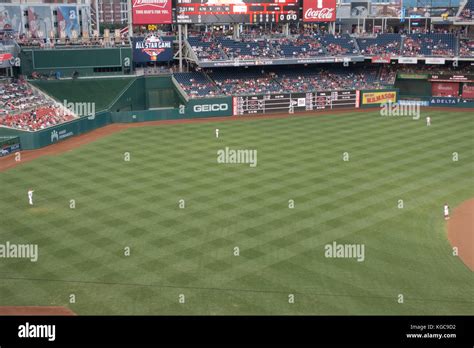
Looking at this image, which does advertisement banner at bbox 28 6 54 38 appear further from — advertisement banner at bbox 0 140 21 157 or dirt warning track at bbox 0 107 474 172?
advertisement banner at bbox 0 140 21 157

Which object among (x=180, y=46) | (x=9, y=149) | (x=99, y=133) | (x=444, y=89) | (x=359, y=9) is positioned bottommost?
(x=9, y=149)

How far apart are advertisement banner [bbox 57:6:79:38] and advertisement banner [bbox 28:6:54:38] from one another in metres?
1.36

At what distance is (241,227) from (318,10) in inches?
1610

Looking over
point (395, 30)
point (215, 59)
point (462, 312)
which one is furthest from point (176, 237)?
point (395, 30)

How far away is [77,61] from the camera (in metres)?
53.7

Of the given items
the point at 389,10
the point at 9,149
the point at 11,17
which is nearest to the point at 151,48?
the point at 9,149

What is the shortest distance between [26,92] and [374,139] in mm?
31324

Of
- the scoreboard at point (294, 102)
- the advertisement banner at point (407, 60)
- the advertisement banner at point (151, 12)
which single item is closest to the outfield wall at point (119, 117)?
the scoreboard at point (294, 102)

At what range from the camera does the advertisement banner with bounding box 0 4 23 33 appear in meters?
66.1

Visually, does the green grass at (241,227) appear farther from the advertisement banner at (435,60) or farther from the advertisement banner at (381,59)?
the advertisement banner at (381,59)

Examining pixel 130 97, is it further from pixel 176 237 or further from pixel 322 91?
pixel 176 237

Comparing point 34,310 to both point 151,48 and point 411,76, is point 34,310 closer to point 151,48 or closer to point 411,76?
point 151,48

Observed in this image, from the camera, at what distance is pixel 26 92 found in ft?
162

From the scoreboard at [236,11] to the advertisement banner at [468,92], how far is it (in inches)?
808
